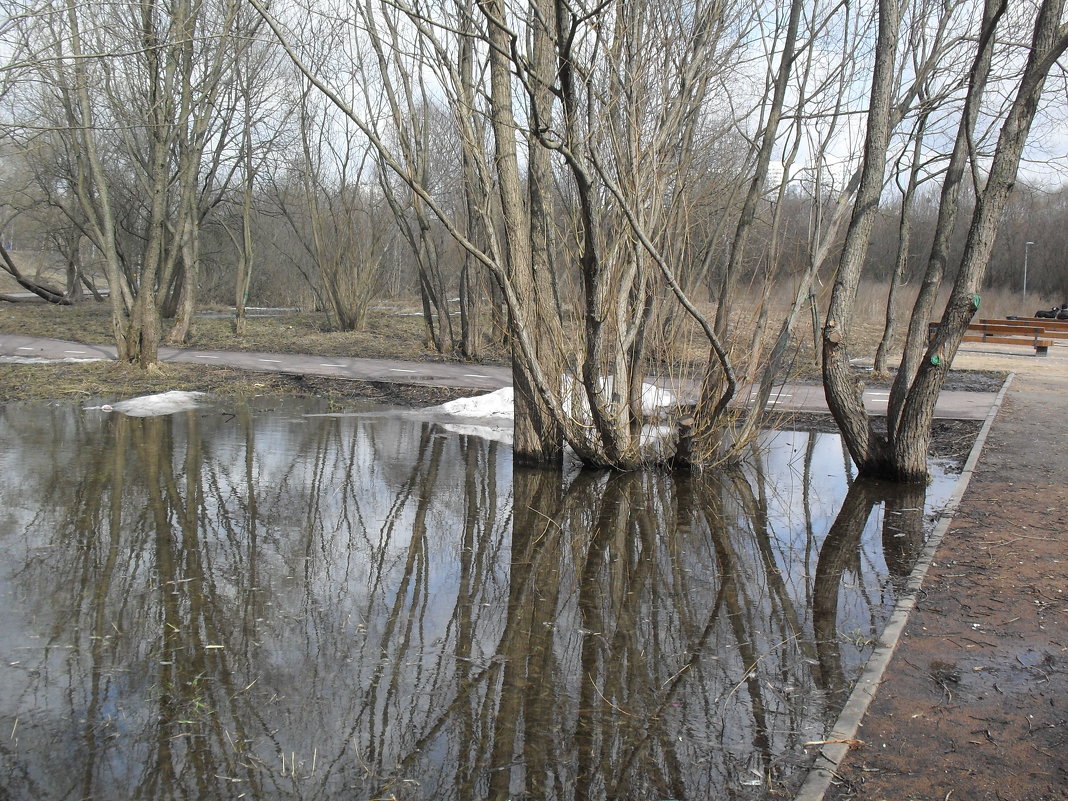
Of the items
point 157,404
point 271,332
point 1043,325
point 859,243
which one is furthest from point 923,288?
point 1043,325

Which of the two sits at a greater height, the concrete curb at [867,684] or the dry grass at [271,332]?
the dry grass at [271,332]

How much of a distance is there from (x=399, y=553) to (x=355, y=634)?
146 cm

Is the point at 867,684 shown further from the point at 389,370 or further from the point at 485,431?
the point at 389,370

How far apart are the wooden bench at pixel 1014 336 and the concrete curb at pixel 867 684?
759 inches

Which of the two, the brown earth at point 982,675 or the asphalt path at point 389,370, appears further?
the asphalt path at point 389,370

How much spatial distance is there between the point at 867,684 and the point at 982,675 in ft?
2.13

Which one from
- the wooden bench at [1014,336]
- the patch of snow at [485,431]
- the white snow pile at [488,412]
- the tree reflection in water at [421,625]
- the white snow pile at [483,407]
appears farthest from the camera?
the wooden bench at [1014,336]

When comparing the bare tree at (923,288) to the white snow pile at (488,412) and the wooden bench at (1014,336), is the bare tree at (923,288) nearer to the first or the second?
the white snow pile at (488,412)

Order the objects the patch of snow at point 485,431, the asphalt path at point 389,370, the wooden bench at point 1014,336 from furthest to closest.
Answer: the wooden bench at point 1014,336
the asphalt path at point 389,370
the patch of snow at point 485,431

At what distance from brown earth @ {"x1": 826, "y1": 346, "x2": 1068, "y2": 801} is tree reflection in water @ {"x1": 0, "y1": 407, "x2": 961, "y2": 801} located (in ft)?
0.94

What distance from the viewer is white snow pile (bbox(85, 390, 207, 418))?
1161 centimetres

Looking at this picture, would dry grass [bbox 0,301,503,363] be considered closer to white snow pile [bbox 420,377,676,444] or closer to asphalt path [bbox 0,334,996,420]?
asphalt path [bbox 0,334,996,420]

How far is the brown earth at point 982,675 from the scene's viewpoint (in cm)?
337

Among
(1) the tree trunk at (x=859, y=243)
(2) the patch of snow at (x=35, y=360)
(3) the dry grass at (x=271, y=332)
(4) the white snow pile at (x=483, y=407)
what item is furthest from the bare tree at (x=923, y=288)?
(2) the patch of snow at (x=35, y=360)
